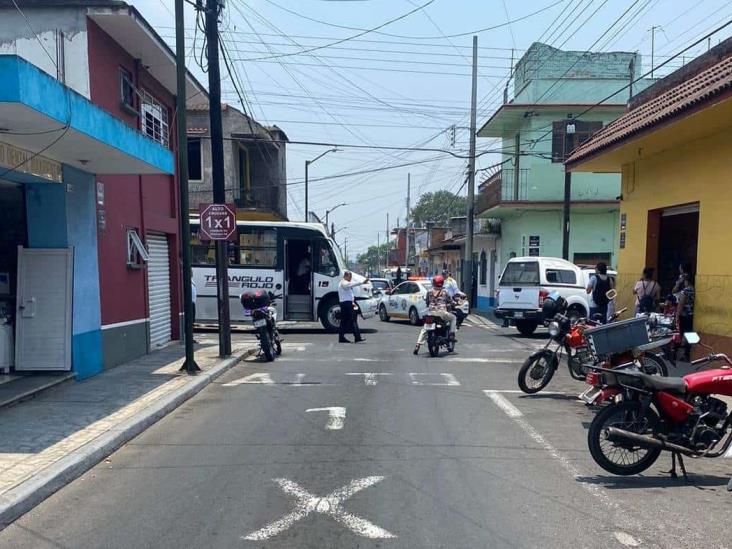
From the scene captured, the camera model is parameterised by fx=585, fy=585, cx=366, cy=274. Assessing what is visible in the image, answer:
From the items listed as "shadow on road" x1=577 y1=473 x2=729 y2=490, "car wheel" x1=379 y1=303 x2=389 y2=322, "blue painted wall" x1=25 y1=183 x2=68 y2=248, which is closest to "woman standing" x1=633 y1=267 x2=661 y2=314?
"shadow on road" x1=577 y1=473 x2=729 y2=490

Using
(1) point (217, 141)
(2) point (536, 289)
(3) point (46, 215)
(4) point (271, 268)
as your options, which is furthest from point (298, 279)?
(3) point (46, 215)

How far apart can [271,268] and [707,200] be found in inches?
448

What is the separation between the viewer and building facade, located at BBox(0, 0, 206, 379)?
7.81 meters

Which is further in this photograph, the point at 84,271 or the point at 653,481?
the point at 84,271

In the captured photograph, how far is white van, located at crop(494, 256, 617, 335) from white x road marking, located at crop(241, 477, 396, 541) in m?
12.2

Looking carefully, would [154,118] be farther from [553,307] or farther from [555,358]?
[555,358]

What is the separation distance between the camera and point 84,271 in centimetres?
918

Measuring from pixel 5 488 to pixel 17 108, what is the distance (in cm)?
351

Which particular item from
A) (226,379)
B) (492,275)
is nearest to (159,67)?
(226,379)

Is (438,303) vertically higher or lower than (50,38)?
lower

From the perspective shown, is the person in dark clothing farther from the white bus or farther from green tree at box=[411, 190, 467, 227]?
green tree at box=[411, 190, 467, 227]

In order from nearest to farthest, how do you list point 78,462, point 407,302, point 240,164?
point 78,462, point 407,302, point 240,164

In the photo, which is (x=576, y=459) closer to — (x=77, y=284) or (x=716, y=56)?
(x=77, y=284)

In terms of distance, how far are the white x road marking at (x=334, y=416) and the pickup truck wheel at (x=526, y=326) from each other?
10.6 m
